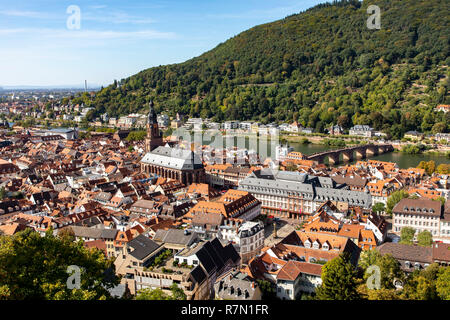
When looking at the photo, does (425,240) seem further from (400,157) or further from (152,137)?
(400,157)

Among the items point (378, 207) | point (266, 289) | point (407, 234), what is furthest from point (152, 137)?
point (266, 289)

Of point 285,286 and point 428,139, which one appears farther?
point 428,139

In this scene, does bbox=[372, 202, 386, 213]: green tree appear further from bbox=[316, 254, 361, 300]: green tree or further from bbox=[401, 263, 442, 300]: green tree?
bbox=[316, 254, 361, 300]: green tree

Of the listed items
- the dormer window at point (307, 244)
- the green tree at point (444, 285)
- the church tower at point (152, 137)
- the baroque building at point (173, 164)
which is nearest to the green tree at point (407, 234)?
the dormer window at point (307, 244)

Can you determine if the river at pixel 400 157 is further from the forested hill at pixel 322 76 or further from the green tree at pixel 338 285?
the green tree at pixel 338 285

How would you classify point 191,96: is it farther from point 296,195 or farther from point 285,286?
point 285,286
